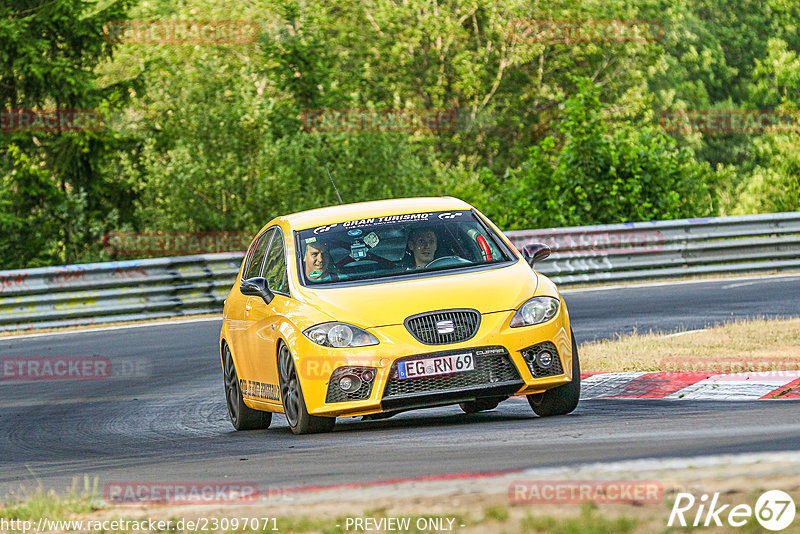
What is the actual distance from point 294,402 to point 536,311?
170 cm

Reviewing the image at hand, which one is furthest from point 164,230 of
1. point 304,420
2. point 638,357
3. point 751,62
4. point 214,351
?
point 751,62

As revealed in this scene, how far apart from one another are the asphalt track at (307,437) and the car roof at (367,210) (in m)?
1.50

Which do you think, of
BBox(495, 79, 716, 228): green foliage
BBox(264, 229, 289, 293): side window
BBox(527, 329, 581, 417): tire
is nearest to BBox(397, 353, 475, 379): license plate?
BBox(527, 329, 581, 417): tire

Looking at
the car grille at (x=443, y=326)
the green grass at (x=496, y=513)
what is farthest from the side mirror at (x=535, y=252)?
the green grass at (x=496, y=513)

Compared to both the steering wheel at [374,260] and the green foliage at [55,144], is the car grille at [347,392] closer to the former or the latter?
the steering wheel at [374,260]

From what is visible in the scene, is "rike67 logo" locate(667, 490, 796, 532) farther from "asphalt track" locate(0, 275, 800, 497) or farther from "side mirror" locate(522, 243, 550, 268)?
"side mirror" locate(522, 243, 550, 268)

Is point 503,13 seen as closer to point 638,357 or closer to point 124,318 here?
point 124,318

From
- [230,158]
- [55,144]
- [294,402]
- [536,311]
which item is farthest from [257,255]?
[55,144]

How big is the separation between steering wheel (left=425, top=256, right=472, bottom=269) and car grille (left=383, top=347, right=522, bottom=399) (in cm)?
116

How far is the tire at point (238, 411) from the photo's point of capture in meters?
10.3

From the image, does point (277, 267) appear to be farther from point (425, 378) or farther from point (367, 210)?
point (425, 378)

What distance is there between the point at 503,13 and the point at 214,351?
34323mm

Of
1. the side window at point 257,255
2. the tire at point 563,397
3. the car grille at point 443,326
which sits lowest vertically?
the side window at point 257,255

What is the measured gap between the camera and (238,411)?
1039 cm
